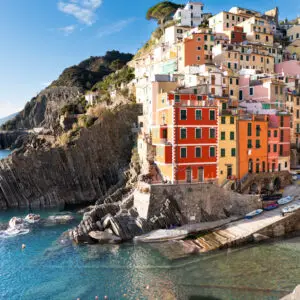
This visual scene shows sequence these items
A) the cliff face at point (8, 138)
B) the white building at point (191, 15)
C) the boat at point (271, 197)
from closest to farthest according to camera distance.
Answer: the boat at point (271, 197)
the white building at point (191, 15)
the cliff face at point (8, 138)

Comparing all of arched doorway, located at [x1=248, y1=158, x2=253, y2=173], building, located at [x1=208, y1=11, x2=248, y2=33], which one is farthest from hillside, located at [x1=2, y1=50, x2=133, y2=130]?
arched doorway, located at [x1=248, y1=158, x2=253, y2=173]

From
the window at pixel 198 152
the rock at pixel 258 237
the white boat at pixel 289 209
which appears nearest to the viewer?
the rock at pixel 258 237

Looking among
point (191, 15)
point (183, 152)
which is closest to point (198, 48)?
point (191, 15)

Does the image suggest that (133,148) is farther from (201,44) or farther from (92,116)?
(201,44)

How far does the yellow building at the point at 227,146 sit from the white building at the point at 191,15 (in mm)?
49894

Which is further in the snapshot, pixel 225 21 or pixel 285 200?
pixel 225 21

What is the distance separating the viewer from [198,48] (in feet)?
203

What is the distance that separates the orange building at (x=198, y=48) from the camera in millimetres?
60750

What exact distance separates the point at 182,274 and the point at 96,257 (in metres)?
8.48

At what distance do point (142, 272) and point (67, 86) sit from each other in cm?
10641

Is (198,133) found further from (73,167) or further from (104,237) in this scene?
(73,167)

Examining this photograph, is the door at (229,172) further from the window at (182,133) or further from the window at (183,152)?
the window at (182,133)

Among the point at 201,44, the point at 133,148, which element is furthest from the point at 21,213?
the point at 201,44

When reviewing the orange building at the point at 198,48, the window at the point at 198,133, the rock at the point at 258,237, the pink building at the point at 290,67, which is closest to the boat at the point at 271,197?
the rock at the point at 258,237
